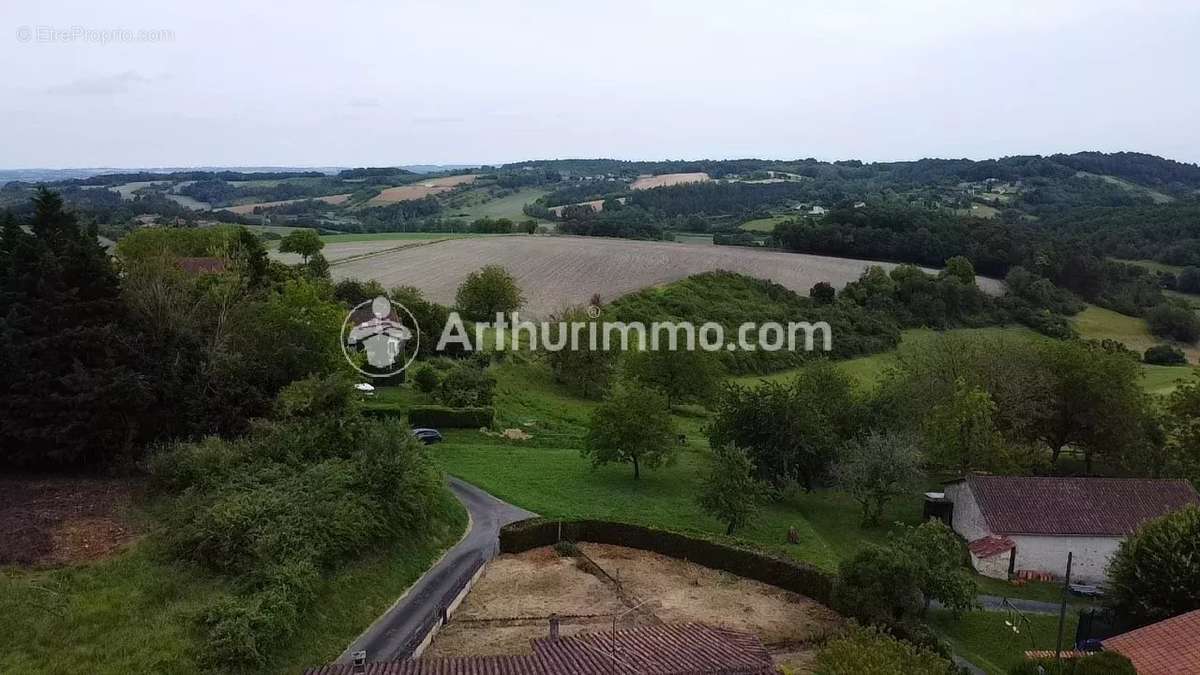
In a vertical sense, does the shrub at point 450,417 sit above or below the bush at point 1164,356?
above

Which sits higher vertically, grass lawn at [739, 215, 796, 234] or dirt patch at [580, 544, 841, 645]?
grass lawn at [739, 215, 796, 234]

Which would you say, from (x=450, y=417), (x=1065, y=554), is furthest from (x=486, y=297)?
(x=1065, y=554)

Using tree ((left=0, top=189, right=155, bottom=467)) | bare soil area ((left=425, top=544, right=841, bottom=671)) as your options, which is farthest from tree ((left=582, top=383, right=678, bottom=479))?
tree ((left=0, top=189, right=155, bottom=467))

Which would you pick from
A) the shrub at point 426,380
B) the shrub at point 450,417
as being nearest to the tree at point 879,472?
the shrub at point 450,417

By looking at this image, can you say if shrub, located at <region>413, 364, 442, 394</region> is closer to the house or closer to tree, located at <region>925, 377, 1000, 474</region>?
tree, located at <region>925, 377, 1000, 474</region>

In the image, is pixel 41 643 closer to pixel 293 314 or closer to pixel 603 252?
pixel 293 314

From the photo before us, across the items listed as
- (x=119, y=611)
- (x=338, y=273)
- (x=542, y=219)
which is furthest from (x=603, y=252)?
(x=119, y=611)

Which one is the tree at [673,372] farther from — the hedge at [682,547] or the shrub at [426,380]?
the hedge at [682,547]
